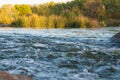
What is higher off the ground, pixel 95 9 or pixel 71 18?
pixel 95 9

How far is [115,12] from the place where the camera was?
188ft

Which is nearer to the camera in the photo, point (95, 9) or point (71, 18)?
point (71, 18)

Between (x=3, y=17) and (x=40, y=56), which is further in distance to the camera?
(x=3, y=17)

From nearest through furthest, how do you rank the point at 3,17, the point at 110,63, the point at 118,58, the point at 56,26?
the point at 110,63 → the point at 118,58 → the point at 56,26 → the point at 3,17

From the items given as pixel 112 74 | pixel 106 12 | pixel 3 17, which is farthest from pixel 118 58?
pixel 106 12

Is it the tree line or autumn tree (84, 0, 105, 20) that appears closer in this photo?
the tree line

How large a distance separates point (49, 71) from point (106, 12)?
49.3 metres

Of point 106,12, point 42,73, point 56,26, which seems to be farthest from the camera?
point 106,12

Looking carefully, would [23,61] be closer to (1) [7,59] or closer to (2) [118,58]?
(1) [7,59]

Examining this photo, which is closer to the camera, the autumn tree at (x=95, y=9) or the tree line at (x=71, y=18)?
the tree line at (x=71, y=18)

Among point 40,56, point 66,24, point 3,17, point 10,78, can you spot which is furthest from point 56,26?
point 10,78

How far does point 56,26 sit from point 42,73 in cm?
2647

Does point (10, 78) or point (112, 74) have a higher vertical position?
point (10, 78)

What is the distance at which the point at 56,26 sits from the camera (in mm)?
34219
